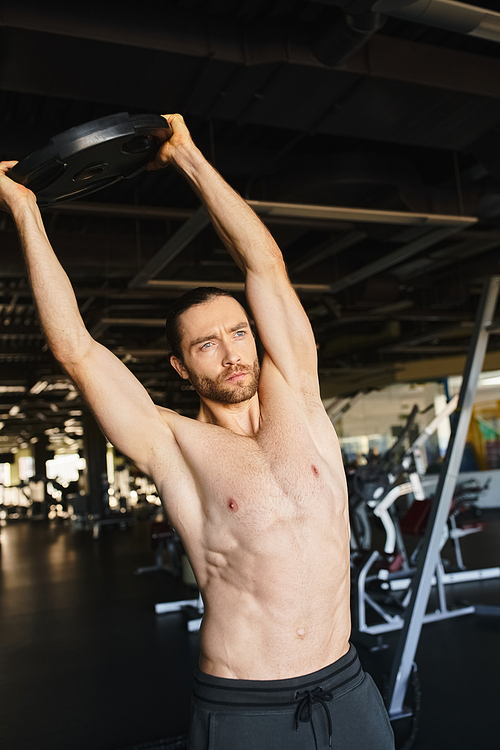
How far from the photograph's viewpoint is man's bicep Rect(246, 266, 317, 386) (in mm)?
1155

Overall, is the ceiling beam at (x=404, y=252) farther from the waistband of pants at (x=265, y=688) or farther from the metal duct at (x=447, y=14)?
the waistband of pants at (x=265, y=688)

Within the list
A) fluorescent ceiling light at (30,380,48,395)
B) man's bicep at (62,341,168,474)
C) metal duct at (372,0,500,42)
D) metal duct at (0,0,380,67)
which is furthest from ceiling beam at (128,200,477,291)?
fluorescent ceiling light at (30,380,48,395)

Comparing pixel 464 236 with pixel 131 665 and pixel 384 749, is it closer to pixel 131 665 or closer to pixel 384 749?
pixel 131 665

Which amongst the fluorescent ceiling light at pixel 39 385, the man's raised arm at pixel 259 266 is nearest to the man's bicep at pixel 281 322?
the man's raised arm at pixel 259 266

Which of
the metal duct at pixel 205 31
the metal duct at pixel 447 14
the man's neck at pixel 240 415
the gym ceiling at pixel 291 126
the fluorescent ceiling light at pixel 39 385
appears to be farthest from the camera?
the fluorescent ceiling light at pixel 39 385

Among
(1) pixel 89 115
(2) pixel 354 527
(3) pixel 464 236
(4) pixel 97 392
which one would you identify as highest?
(1) pixel 89 115

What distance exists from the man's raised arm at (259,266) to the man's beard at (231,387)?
58mm

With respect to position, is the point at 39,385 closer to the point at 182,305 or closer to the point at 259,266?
the point at 182,305

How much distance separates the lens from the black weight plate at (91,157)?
3.22 ft

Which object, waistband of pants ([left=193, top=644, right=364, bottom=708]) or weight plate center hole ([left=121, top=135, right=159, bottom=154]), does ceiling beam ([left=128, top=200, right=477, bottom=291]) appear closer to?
weight plate center hole ([left=121, top=135, right=159, bottom=154])

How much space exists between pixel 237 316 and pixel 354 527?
4651 millimetres

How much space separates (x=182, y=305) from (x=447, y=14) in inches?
67.4

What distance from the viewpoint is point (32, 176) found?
1045 mm

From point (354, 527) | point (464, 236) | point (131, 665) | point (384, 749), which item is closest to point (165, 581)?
point (354, 527)
